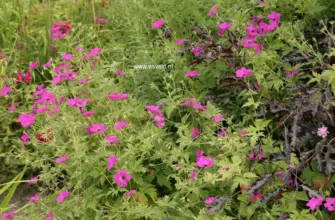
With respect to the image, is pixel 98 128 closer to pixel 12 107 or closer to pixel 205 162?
pixel 205 162

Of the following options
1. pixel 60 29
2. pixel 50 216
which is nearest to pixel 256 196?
pixel 50 216

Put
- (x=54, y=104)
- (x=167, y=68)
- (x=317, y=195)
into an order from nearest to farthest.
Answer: (x=317, y=195) < (x=54, y=104) < (x=167, y=68)

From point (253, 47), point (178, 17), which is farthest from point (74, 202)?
point (178, 17)

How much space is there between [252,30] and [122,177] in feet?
3.63

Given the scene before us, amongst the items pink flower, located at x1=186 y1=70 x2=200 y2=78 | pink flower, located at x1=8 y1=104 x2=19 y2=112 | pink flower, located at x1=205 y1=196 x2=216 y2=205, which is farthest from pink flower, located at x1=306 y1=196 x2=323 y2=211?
pink flower, located at x1=8 y1=104 x2=19 y2=112

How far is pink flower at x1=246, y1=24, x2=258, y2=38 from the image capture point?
3.03 m

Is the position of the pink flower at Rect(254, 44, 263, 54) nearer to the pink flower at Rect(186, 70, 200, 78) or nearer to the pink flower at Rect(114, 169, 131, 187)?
the pink flower at Rect(186, 70, 200, 78)

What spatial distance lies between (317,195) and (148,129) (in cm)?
97

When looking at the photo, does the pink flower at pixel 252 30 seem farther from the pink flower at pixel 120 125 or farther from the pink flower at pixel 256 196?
the pink flower at pixel 256 196

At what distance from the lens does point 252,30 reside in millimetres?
3104

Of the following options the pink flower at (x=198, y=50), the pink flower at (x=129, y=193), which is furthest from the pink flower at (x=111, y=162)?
the pink flower at (x=198, y=50)

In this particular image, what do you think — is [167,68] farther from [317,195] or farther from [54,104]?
[317,195]

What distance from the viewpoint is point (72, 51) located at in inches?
169

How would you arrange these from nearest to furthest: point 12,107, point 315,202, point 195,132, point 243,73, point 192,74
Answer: point 315,202
point 243,73
point 195,132
point 192,74
point 12,107
